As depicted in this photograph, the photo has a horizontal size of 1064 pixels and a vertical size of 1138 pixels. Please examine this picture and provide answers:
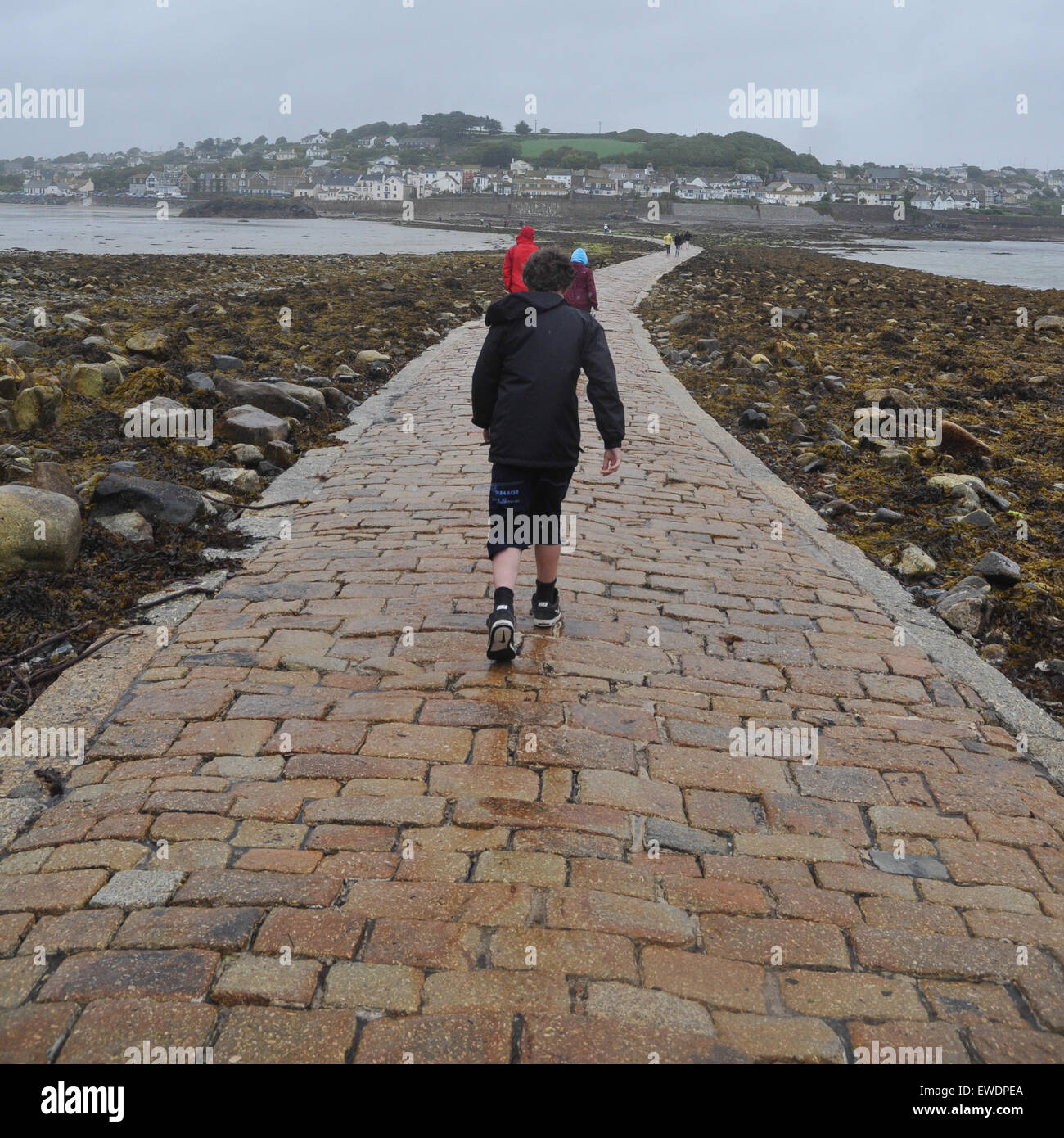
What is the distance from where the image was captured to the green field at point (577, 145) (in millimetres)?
162375

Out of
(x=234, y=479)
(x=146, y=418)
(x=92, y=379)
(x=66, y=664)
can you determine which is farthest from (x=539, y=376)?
(x=92, y=379)

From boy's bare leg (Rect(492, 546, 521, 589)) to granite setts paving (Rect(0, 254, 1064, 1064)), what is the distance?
0.34 m

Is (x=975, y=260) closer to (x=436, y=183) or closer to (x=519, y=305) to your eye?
(x=519, y=305)

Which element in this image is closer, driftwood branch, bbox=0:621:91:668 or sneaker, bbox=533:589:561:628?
driftwood branch, bbox=0:621:91:668

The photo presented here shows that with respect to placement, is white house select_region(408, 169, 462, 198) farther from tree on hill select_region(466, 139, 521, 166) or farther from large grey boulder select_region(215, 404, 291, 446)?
large grey boulder select_region(215, 404, 291, 446)

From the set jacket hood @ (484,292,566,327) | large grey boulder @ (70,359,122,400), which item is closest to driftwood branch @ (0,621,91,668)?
jacket hood @ (484,292,566,327)

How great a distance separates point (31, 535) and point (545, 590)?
2.69 m

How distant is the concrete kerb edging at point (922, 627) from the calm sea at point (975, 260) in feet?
97.9

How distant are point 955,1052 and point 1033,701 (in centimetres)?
251

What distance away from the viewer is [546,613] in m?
4.68

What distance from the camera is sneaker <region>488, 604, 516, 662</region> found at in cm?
416

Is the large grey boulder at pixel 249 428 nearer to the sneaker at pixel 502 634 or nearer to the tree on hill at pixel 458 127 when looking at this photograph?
the sneaker at pixel 502 634

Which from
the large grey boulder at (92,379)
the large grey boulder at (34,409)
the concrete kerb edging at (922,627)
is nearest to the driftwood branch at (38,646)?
the concrete kerb edging at (922,627)
